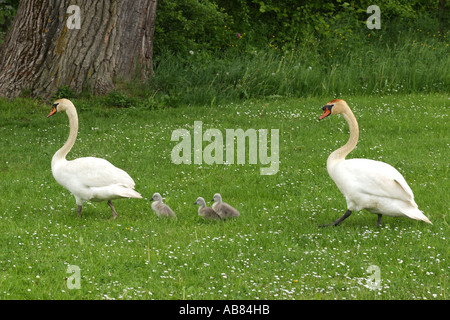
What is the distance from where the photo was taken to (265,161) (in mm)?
10969

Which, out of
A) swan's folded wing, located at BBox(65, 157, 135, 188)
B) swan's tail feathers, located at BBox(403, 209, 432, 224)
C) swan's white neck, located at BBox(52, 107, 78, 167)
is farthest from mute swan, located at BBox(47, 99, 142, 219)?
swan's tail feathers, located at BBox(403, 209, 432, 224)

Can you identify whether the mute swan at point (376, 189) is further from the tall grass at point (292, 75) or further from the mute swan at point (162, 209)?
the tall grass at point (292, 75)

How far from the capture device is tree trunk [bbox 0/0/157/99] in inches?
565

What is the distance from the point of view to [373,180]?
286 inches

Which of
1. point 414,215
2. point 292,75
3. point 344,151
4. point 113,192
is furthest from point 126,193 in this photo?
point 292,75

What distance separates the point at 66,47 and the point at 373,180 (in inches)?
358

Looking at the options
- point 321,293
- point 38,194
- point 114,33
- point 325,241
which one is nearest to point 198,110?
point 114,33

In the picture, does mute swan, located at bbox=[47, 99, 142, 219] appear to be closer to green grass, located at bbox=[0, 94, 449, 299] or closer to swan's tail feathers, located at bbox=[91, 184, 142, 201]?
swan's tail feathers, located at bbox=[91, 184, 142, 201]

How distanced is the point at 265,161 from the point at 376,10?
410 inches

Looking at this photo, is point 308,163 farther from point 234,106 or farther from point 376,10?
point 376,10

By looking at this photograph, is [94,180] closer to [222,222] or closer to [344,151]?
[222,222]

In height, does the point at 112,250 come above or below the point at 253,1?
below

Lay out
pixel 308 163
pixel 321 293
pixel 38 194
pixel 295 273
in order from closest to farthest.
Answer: pixel 321 293 → pixel 295 273 → pixel 38 194 → pixel 308 163

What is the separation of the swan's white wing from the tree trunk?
8327 millimetres
